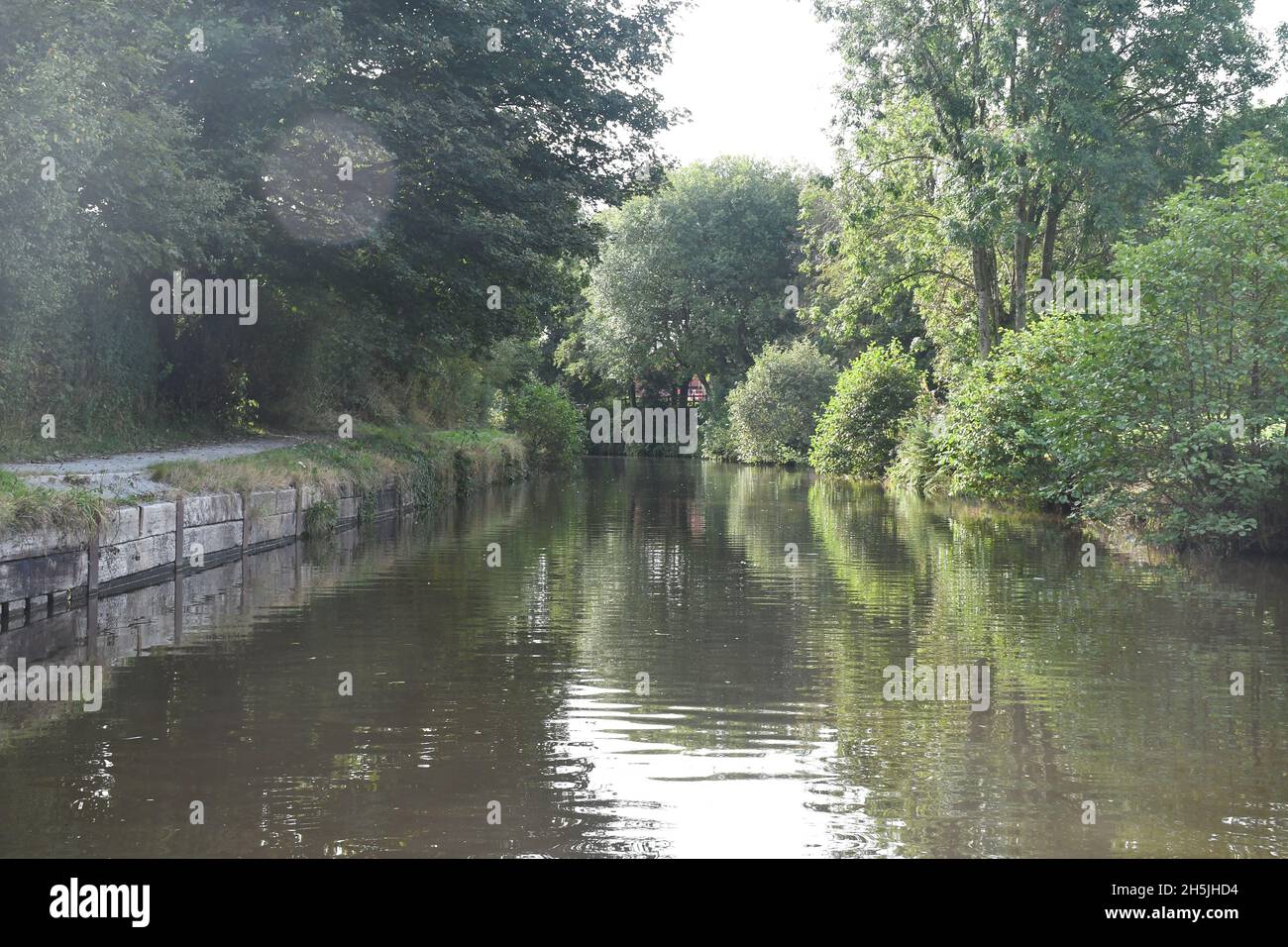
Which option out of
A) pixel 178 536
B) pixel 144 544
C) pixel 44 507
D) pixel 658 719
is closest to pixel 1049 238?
pixel 178 536

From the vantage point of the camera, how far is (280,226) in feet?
74.0

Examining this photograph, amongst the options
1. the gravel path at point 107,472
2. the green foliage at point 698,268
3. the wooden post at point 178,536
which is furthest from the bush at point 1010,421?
the green foliage at point 698,268

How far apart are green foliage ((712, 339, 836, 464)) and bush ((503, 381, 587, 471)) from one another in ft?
40.2

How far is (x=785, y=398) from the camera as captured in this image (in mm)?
54875

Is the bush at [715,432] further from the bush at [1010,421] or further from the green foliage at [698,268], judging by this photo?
the bush at [1010,421]

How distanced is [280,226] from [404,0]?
4.75 m

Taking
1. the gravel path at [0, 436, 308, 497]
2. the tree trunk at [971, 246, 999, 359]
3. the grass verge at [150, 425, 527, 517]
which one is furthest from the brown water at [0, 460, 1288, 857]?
the tree trunk at [971, 246, 999, 359]

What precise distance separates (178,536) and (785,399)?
4257 centimetres

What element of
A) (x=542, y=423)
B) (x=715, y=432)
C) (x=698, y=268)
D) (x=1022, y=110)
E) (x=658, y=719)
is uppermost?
(x=698, y=268)

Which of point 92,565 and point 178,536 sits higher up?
point 178,536

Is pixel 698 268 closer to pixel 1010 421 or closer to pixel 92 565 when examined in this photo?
pixel 1010 421
